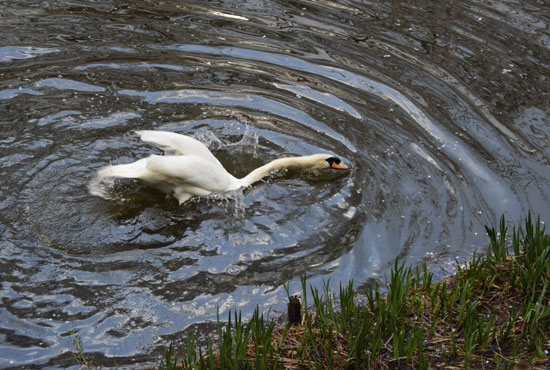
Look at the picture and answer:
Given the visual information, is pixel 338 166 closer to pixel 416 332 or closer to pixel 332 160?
pixel 332 160

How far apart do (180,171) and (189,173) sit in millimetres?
78

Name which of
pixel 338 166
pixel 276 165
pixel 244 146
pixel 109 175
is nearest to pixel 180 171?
pixel 109 175

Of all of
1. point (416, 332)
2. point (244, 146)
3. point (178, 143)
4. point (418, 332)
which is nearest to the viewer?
point (418, 332)

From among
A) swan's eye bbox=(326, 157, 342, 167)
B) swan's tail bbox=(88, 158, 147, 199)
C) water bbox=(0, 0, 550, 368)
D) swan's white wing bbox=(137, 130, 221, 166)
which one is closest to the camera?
water bbox=(0, 0, 550, 368)

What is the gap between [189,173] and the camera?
19.2 feet

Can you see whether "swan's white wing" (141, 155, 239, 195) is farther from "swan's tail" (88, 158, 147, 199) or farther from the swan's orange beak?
the swan's orange beak

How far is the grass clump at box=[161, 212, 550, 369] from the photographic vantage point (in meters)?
3.70

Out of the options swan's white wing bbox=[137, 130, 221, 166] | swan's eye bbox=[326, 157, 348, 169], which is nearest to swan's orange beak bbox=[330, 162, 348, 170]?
swan's eye bbox=[326, 157, 348, 169]

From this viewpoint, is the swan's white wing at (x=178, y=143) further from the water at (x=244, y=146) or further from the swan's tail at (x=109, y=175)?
the water at (x=244, y=146)

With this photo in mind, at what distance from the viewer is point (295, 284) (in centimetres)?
506

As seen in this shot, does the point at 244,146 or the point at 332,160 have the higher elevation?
Answer: the point at 244,146

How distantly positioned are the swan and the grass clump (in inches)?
77.3

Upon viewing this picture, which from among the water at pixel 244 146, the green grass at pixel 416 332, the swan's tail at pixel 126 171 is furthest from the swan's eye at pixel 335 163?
the green grass at pixel 416 332

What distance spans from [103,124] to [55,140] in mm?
527
